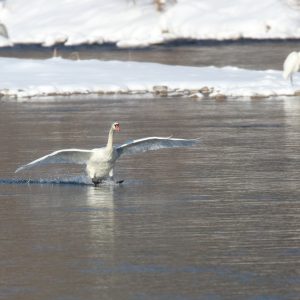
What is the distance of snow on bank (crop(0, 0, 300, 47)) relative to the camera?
6450 centimetres

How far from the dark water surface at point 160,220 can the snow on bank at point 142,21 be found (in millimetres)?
38867

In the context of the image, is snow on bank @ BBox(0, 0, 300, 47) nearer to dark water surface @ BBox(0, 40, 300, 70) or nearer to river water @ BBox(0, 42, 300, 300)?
dark water surface @ BBox(0, 40, 300, 70)

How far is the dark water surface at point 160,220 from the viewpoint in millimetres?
12008

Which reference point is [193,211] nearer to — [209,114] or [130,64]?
[209,114]

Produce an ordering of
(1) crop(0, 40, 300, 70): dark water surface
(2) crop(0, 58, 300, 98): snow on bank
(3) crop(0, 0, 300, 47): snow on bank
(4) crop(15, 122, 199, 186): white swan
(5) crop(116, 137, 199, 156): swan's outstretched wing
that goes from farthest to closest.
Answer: (3) crop(0, 0, 300, 47): snow on bank < (1) crop(0, 40, 300, 70): dark water surface < (2) crop(0, 58, 300, 98): snow on bank < (5) crop(116, 137, 199, 156): swan's outstretched wing < (4) crop(15, 122, 199, 186): white swan

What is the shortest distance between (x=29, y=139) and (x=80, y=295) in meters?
12.3

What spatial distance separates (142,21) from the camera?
68.0 m

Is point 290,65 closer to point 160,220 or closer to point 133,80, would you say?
point 133,80

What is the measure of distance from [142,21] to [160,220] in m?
53.3

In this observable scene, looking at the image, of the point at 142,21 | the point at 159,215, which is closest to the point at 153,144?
the point at 159,215

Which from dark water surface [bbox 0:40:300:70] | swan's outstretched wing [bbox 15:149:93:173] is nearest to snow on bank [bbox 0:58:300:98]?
dark water surface [bbox 0:40:300:70]

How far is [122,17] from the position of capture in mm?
68875

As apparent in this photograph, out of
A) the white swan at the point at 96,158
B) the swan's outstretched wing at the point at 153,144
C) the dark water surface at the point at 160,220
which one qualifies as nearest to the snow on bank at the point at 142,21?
the dark water surface at the point at 160,220

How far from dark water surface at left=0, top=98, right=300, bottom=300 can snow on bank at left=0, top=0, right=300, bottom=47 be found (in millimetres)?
38867
